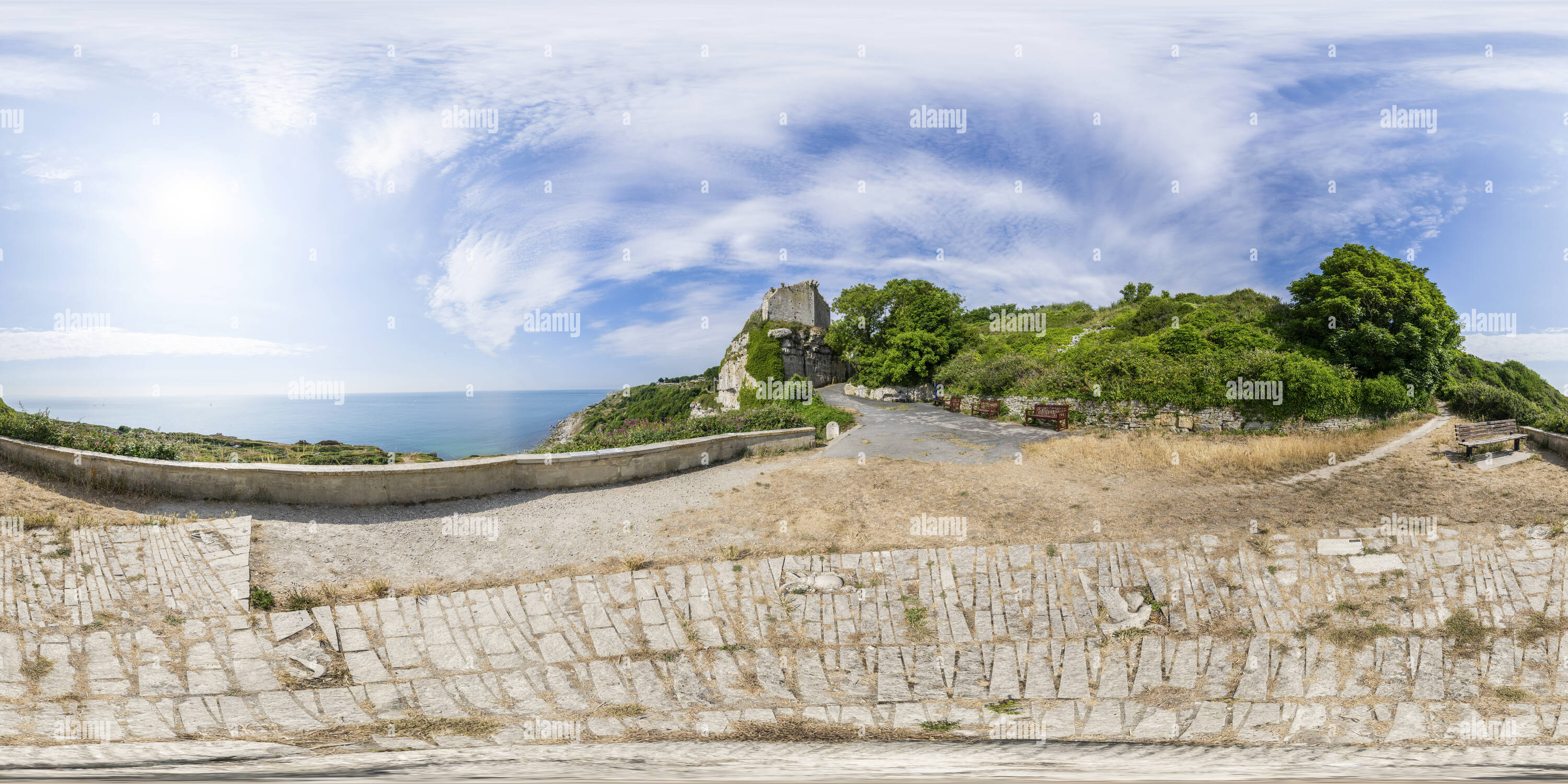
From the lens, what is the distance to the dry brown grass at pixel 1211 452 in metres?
11.5

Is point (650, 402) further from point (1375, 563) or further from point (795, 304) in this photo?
point (1375, 563)

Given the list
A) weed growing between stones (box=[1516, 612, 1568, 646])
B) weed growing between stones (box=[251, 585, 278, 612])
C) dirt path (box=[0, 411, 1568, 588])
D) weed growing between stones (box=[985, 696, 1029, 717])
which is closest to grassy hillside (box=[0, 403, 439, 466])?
dirt path (box=[0, 411, 1568, 588])

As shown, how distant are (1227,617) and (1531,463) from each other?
11418 millimetres

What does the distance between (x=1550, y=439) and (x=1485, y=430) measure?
3.72 ft

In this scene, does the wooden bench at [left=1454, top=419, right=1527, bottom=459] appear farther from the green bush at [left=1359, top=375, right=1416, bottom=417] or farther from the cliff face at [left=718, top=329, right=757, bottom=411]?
the cliff face at [left=718, top=329, right=757, bottom=411]

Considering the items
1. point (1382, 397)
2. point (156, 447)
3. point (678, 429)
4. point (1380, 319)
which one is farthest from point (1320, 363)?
point (156, 447)

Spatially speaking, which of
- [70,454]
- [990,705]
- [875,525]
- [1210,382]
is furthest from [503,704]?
[1210,382]

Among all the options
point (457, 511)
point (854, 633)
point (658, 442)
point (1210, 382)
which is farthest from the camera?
point (1210, 382)

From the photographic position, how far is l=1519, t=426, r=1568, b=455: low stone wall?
11.0 m

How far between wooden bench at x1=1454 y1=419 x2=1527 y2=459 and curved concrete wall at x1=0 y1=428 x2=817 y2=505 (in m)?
17.1

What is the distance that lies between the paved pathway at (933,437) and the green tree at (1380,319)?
10.1 m

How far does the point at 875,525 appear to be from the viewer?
786 centimetres

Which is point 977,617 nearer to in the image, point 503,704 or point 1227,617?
point 1227,617

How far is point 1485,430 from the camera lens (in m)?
11.6
